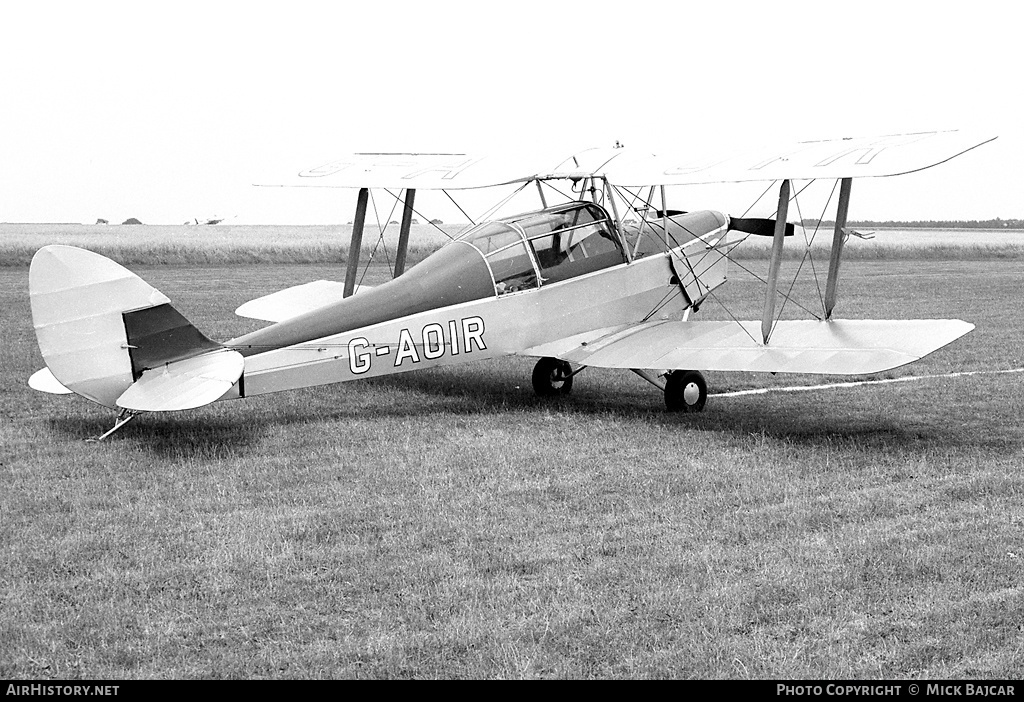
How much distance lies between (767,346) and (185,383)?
4.67m

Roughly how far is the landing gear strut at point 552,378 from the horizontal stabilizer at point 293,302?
8.55 feet

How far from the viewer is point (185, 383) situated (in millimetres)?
7297

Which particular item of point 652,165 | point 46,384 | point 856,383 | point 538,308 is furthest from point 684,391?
point 46,384

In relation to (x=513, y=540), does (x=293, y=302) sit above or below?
above

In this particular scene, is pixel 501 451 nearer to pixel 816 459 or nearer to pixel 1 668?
pixel 816 459

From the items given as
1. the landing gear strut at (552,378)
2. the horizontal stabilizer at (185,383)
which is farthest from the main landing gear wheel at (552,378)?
the horizontal stabilizer at (185,383)

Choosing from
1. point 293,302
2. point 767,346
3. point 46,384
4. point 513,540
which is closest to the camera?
point 513,540

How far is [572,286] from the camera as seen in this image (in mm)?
9734

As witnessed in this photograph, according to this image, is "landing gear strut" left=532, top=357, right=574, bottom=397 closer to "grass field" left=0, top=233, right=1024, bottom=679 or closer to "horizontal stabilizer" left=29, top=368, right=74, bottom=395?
"grass field" left=0, top=233, right=1024, bottom=679

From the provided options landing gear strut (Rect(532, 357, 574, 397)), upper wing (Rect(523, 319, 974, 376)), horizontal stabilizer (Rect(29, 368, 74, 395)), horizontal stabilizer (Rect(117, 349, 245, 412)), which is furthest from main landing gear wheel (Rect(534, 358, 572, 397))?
horizontal stabilizer (Rect(29, 368, 74, 395))

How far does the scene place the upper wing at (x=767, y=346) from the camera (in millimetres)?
8203

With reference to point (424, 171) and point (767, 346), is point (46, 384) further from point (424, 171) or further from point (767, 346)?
point (767, 346)

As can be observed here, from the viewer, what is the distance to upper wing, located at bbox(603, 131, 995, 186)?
25.6ft

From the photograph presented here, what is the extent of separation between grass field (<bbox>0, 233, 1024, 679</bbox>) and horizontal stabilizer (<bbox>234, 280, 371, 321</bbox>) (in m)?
2.48
